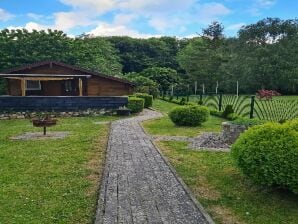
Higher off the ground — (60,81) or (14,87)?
(60,81)

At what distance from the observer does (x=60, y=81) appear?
30547mm

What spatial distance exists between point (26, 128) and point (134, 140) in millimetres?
5784

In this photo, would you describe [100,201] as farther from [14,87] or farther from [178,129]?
[14,87]

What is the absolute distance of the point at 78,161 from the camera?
29.6 feet

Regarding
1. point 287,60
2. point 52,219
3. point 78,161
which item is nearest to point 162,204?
point 52,219

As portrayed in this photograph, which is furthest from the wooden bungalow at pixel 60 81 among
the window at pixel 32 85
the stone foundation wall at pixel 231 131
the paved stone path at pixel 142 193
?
the paved stone path at pixel 142 193

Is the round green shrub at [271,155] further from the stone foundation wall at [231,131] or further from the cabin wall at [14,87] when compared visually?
the cabin wall at [14,87]

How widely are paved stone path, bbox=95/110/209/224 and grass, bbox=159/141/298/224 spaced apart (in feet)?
1.05

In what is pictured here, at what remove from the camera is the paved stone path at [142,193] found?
5.24m

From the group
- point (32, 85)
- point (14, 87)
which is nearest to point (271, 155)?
point (32, 85)

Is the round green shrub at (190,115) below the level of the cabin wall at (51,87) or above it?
below

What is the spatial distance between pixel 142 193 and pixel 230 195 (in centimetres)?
144

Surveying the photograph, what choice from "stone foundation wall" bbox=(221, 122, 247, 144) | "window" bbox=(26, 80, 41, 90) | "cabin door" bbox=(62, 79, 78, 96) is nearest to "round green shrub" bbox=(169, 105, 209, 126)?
"stone foundation wall" bbox=(221, 122, 247, 144)

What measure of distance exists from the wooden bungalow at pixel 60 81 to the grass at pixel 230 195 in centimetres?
2011
